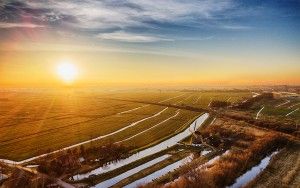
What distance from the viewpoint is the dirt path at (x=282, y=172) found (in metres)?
29.4

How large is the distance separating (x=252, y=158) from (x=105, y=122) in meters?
35.5

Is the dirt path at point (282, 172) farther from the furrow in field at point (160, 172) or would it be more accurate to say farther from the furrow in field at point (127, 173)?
the furrow in field at point (127, 173)

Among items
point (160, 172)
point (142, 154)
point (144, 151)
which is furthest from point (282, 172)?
point (144, 151)

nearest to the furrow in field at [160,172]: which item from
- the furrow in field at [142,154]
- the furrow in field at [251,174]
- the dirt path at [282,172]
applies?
the furrow in field at [142,154]

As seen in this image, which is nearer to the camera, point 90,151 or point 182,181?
point 182,181

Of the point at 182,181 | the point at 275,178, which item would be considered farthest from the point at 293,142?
the point at 182,181

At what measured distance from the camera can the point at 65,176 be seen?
31047 mm

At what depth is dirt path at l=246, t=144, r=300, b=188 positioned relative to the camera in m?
29.4

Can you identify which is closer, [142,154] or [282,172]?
[282,172]

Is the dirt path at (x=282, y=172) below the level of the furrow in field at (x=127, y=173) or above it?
above

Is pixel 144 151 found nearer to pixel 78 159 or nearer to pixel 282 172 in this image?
pixel 78 159

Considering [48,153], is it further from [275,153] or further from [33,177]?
[275,153]

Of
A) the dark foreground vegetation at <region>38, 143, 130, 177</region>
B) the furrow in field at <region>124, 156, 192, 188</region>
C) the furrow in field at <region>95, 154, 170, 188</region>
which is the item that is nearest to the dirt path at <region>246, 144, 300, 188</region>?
the furrow in field at <region>124, 156, 192, 188</region>

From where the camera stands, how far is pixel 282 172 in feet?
107
